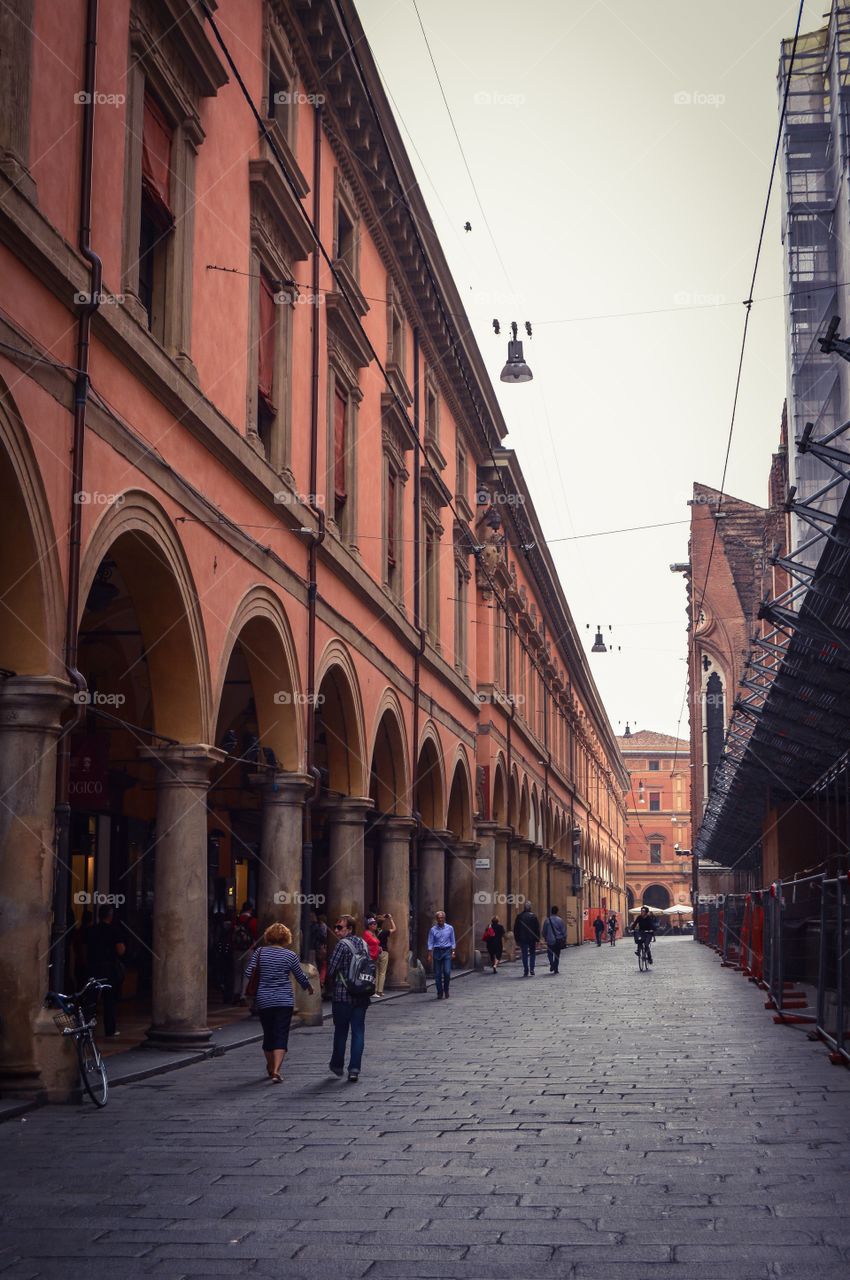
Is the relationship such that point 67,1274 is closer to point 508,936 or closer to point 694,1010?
point 694,1010

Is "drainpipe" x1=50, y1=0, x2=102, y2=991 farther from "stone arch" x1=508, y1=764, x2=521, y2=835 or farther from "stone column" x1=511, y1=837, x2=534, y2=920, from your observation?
"stone arch" x1=508, y1=764, x2=521, y2=835

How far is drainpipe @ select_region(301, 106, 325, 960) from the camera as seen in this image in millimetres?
18594

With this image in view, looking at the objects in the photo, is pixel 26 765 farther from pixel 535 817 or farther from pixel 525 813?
pixel 535 817

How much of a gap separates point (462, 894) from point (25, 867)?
22851 millimetres

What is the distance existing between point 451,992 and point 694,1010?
5.69 metres

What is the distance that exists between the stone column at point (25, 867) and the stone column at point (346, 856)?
424 inches

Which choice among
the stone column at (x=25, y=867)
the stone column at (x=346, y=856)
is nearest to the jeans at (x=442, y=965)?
the stone column at (x=346, y=856)

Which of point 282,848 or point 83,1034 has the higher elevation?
point 282,848

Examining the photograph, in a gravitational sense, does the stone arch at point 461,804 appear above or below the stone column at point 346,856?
above

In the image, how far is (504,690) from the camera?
40781 mm

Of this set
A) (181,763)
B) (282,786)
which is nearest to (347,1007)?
(181,763)

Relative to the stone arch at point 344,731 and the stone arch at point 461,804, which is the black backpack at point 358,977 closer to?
the stone arch at point 344,731

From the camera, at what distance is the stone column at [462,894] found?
3291 cm

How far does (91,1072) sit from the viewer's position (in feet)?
35.9
